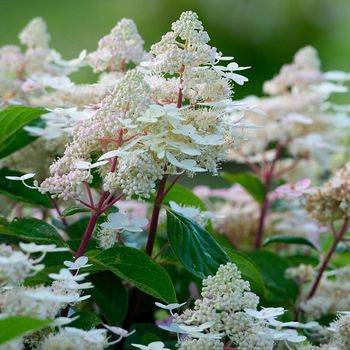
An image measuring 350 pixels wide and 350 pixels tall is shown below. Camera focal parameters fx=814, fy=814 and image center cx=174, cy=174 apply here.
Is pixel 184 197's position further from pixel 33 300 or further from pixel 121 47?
pixel 33 300

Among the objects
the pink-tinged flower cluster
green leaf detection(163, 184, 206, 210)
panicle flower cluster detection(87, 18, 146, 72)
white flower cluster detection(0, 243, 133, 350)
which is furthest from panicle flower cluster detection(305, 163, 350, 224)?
white flower cluster detection(0, 243, 133, 350)

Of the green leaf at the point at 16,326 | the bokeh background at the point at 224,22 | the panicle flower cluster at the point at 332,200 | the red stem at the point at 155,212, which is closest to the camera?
the green leaf at the point at 16,326

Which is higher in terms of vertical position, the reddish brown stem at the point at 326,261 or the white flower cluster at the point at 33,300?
the reddish brown stem at the point at 326,261

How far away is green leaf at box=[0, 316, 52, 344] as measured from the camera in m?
0.57

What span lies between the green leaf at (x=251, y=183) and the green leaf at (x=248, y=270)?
1.26ft

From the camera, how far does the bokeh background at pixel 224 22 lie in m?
4.93

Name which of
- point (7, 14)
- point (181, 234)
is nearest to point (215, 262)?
point (181, 234)

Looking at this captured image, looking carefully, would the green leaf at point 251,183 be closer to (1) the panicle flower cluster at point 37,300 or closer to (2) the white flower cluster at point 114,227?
(2) the white flower cluster at point 114,227

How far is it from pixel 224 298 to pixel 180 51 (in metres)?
0.24

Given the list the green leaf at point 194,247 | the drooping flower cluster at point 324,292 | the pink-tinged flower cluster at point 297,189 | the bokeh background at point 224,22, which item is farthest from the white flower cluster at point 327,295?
the bokeh background at point 224,22

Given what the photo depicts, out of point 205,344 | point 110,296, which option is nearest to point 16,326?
point 205,344

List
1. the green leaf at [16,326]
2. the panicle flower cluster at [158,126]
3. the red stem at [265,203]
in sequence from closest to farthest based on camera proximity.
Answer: the green leaf at [16,326] → the panicle flower cluster at [158,126] → the red stem at [265,203]

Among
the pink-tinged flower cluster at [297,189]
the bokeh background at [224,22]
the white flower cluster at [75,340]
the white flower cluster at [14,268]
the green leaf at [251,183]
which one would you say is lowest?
the white flower cluster at [75,340]

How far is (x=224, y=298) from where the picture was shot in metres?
0.67
